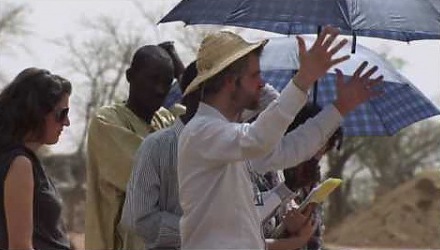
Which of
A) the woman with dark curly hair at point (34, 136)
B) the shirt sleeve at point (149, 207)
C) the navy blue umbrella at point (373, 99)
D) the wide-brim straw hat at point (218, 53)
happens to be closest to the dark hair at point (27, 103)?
the woman with dark curly hair at point (34, 136)

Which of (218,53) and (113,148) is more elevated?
(218,53)

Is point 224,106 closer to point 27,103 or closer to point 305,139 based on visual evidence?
point 305,139

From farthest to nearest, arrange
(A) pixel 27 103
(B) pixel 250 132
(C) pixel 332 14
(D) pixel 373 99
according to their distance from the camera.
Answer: (D) pixel 373 99 → (C) pixel 332 14 → (A) pixel 27 103 → (B) pixel 250 132

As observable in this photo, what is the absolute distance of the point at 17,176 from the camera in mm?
4941

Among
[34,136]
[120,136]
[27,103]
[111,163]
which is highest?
[27,103]

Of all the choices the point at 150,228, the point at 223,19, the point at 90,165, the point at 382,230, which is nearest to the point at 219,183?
the point at 150,228

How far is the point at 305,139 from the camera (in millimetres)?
4676

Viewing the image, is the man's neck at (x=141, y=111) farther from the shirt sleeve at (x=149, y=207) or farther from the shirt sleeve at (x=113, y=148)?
the shirt sleeve at (x=149, y=207)

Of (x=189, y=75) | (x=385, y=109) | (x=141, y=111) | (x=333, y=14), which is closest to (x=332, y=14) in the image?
(x=333, y=14)

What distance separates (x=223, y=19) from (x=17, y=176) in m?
1.33

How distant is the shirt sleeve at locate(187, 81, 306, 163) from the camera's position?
434 centimetres

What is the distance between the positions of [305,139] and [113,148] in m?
1.62

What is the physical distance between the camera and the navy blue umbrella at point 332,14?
561cm

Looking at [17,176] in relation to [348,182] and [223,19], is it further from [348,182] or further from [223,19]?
[348,182]
